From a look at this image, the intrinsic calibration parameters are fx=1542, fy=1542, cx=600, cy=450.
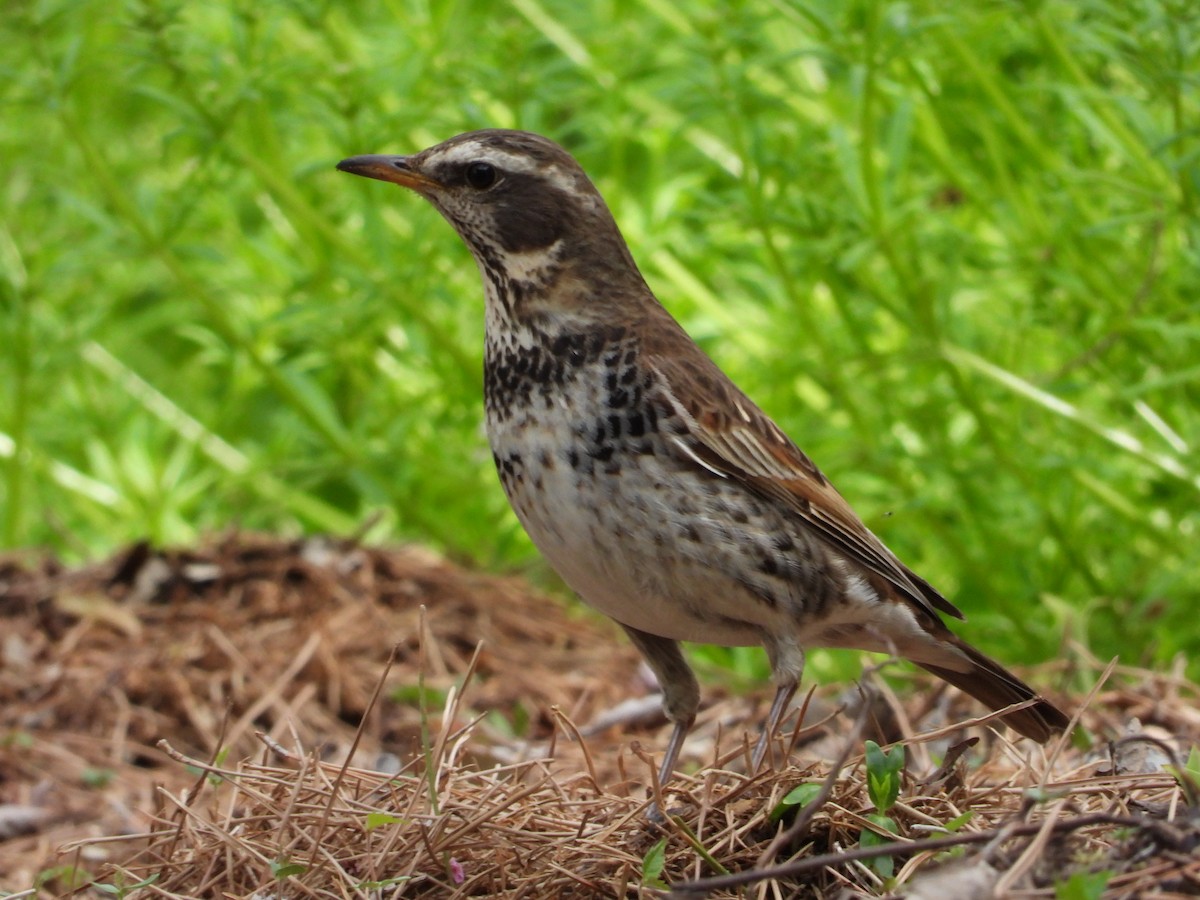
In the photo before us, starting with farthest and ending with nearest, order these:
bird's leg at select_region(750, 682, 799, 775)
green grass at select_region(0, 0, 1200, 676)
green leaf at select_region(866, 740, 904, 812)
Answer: green grass at select_region(0, 0, 1200, 676), bird's leg at select_region(750, 682, 799, 775), green leaf at select_region(866, 740, 904, 812)

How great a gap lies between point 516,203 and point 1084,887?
7.47 ft

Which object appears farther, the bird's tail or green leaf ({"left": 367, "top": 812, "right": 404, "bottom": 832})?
the bird's tail

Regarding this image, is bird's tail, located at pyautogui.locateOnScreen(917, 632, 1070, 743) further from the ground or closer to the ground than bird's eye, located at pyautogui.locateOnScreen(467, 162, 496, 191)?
closer to the ground

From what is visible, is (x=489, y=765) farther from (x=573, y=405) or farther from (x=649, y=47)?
(x=649, y=47)

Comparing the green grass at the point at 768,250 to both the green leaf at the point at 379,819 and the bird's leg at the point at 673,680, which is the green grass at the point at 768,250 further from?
the green leaf at the point at 379,819

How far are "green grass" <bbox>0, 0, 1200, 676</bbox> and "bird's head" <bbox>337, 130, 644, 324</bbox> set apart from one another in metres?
1.18

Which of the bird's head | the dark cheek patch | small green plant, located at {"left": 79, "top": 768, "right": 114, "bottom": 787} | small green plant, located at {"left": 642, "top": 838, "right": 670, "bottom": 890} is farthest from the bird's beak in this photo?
small green plant, located at {"left": 79, "top": 768, "right": 114, "bottom": 787}

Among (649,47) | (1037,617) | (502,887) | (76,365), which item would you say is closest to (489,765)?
(502,887)

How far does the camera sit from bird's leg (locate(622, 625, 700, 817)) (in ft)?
13.2

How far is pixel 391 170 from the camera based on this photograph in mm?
4020

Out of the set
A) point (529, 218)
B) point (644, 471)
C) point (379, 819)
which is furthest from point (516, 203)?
point (379, 819)

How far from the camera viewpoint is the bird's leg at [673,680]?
13.2 feet

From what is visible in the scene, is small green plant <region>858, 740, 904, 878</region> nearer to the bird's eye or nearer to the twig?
the twig

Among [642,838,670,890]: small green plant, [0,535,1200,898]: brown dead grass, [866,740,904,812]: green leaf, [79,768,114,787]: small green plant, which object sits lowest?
[79,768,114,787]: small green plant
